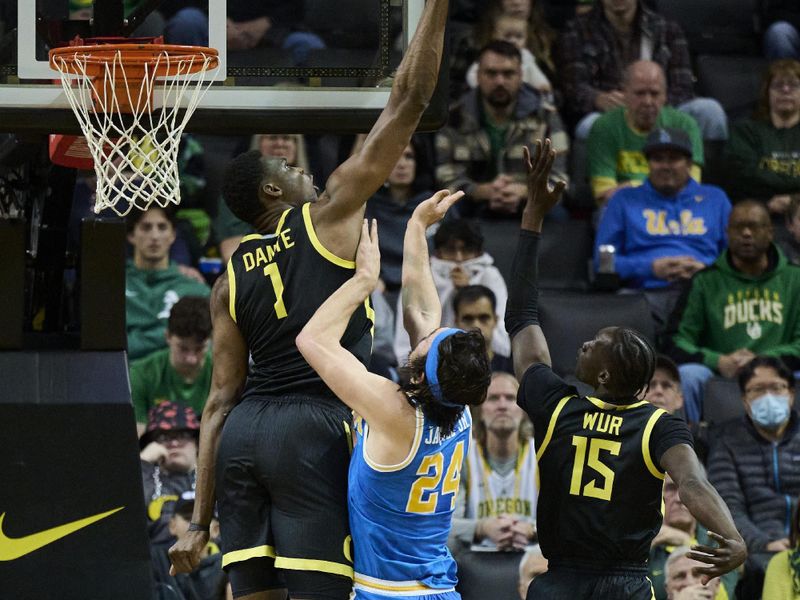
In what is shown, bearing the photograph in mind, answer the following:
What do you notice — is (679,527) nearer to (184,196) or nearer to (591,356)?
(591,356)

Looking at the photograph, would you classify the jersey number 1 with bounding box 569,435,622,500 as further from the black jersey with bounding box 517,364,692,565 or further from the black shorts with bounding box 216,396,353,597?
the black shorts with bounding box 216,396,353,597

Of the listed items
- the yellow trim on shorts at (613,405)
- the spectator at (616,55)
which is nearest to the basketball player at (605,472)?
the yellow trim on shorts at (613,405)

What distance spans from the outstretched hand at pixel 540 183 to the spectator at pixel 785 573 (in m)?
2.86

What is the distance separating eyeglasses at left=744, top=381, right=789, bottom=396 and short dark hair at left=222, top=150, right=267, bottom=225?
13.0 ft

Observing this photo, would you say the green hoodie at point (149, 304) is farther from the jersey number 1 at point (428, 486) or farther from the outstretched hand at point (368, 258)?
the jersey number 1 at point (428, 486)

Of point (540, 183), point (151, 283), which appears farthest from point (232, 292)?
point (151, 283)

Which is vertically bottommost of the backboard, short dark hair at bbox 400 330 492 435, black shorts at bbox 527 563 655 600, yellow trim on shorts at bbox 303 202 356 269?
black shorts at bbox 527 563 655 600

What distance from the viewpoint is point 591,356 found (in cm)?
507

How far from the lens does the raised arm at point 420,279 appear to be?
541cm

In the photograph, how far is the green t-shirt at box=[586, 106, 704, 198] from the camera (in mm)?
10117

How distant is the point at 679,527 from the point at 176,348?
9.59 ft

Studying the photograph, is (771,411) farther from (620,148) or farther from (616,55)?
(616,55)

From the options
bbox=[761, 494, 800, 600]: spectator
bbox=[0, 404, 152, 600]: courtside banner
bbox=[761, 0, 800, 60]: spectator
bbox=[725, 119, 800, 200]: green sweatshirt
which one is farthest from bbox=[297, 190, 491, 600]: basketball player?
bbox=[761, 0, 800, 60]: spectator

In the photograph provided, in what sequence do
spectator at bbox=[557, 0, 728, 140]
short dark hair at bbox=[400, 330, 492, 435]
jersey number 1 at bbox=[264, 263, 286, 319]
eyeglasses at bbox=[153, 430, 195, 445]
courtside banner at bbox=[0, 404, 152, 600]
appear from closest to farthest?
1. short dark hair at bbox=[400, 330, 492, 435]
2. jersey number 1 at bbox=[264, 263, 286, 319]
3. courtside banner at bbox=[0, 404, 152, 600]
4. eyeglasses at bbox=[153, 430, 195, 445]
5. spectator at bbox=[557, 0, 728, 140]
